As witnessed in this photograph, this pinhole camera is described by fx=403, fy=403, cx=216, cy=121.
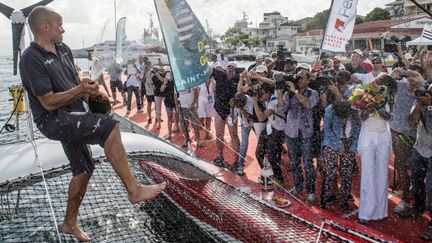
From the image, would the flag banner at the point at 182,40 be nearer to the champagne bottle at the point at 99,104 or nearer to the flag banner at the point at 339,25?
the champagne bottle at the point at 99,104

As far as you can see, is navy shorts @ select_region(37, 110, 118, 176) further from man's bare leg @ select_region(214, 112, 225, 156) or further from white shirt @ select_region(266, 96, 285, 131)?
man's bare leg @ select_region(214, 112, 225, 156)

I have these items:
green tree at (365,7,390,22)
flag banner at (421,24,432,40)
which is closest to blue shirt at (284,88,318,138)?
flag banner at (421,24,432,40)

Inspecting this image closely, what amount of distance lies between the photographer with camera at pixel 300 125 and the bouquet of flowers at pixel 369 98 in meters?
0.74

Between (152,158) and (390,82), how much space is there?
10.1 feet

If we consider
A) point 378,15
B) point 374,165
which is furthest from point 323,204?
Answer: point 378,15

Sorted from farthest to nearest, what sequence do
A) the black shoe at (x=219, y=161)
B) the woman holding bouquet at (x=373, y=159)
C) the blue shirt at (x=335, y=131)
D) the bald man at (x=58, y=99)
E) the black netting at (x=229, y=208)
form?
the black shoe at (x=219, y=161), the blue shirt at (x=335, y=131), the woman holding bouquet at (x=373, y=159), the black netting at (x=229, y=208), the bald man at (x=58, y=99)

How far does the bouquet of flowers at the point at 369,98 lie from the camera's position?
4.55m

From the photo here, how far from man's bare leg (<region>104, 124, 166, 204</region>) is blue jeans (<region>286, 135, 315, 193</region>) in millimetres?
2760

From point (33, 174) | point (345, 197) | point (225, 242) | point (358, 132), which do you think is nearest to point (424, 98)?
point (358, 132)

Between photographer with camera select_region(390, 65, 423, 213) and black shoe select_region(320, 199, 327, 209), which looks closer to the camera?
black shoe select_region(320, 199, 327, 209)

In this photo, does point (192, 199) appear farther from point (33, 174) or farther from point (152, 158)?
point (33, 174)

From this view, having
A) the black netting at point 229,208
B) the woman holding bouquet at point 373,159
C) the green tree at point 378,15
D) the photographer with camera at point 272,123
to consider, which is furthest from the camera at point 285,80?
the green tree at point 378,15

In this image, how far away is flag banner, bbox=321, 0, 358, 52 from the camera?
23.9ft

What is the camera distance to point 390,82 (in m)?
5.02
